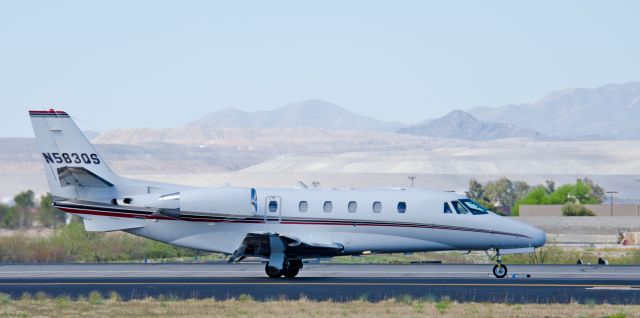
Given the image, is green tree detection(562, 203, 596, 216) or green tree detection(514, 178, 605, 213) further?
green tree detection(514, 178, 605, 213)

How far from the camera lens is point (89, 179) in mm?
34906

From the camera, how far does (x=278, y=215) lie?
3456 centimetres

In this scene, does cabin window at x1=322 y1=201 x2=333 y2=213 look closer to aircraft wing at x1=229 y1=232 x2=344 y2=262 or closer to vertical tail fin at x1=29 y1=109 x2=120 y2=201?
aircraft wing at x1=229 y1=232 x2=344 y2=262

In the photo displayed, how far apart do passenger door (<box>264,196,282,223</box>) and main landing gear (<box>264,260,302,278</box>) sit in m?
1.25

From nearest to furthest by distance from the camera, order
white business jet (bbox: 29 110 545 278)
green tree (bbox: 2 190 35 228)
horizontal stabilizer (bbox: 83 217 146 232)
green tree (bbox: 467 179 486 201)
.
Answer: white business jet (bbox: 29 110 545 278) → horizontal stabilizer (bbox: 83 217 146 232) → green tree (bbox: 2 190 35 228) → green tree (bbox: 467 179 486 201)

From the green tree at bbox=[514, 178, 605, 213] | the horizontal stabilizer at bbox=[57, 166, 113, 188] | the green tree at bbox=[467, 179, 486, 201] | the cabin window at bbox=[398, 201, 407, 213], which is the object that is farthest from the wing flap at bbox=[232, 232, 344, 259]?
the green tree at bbox=[467, 179, 486, 201]

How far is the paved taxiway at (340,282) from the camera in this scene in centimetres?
2912

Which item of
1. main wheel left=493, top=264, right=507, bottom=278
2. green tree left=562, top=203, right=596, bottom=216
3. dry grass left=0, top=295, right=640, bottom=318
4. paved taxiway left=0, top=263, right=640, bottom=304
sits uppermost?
green tree left=562, top=203, right=596, bottom=216

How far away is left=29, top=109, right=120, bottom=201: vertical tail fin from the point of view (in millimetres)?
34906

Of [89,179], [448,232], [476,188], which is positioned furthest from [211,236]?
→ [476,188]

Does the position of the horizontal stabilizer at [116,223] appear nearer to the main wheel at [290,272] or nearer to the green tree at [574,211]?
the main wheel at [290,272]

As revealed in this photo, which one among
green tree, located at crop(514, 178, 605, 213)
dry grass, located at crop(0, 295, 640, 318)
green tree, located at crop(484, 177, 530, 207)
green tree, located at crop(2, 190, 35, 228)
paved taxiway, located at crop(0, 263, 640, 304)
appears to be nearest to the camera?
dry grass, located at crop(0, 295, 640, 318)

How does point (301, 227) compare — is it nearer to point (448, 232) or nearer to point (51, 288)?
point (448, 232)

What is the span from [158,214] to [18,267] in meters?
9.01
